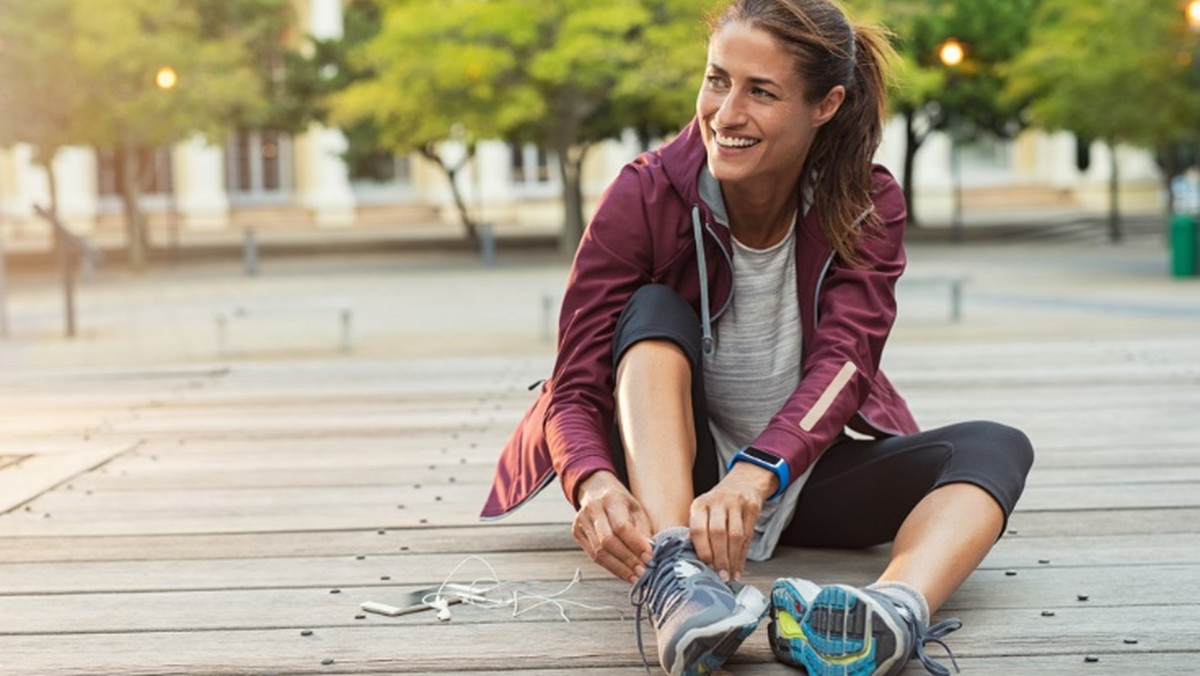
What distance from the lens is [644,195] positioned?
364 cm

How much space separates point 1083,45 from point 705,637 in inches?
1053

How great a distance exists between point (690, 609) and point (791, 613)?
0.20 meters

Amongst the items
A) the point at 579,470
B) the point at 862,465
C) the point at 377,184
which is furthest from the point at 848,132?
the point at 377,184

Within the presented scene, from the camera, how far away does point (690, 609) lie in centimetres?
282

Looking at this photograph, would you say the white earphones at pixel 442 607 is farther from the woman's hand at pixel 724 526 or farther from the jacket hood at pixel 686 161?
the jacket hood at pixel 686 161

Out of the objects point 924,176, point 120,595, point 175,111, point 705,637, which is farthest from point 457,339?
point 924,176

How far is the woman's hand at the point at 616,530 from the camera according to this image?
10.1 feet

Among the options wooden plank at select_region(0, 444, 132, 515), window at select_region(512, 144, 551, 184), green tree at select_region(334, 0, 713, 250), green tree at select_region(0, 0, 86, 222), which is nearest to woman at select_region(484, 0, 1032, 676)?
wooden plank at select_region(0, 444, 132, 515)

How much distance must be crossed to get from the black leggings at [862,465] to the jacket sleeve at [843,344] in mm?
171

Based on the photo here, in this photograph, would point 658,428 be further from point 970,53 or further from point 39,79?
point 970,53

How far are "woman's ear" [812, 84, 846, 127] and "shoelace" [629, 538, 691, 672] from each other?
3.26 ft

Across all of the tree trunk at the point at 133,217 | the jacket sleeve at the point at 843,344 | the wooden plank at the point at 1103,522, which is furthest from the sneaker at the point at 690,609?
the tree trunk at the point at 133,217

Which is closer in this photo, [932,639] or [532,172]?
[932,639]

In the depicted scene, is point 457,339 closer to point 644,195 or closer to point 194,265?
point 644,195
